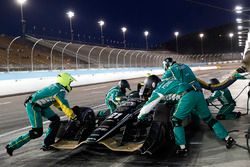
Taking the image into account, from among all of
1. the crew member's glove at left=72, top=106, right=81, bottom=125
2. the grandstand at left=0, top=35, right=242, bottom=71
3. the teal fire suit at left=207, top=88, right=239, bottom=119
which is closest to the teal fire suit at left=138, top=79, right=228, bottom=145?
the crew member's glove at left=72, top=106, right=81, bottom=125

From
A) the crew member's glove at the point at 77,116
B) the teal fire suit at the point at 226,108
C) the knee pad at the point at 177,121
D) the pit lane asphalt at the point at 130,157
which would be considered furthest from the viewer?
the teal fire suit at the point at 226,108

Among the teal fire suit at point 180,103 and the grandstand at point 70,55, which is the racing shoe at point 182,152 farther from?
the grandstand at point 70,55

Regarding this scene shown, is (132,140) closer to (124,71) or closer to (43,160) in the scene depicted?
(43,160)

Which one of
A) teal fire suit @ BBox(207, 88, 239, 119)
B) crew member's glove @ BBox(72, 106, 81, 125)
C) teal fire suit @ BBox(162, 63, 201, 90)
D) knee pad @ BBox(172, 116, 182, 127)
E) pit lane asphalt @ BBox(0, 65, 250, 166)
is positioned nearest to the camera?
pit lane asphalt @ BBox(0, 65, 250, 166)

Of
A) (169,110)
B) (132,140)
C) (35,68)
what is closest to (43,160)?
(132,140)

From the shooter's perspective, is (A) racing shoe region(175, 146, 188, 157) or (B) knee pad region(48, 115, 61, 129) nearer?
(A) racing shoe region(175, 146, 188, 157)

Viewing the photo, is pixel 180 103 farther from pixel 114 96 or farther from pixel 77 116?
pixel 114 96

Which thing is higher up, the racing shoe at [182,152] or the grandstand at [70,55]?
the grandstand at [70,55]

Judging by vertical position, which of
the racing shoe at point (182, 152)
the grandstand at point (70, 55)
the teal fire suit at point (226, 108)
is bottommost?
the racing shoe at point (182, 152)

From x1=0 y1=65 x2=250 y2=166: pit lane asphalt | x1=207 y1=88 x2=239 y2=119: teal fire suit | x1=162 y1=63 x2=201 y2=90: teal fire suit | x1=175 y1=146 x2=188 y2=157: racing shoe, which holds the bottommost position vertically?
x1=0 y1=65 x2=250 y2=166: pit lane asphalt

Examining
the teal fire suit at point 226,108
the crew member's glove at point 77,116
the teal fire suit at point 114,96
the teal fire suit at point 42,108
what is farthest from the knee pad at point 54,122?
the teal fire suit at point 226,108

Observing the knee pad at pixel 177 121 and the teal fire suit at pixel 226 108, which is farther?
the teal fire suit at pixel 226 108

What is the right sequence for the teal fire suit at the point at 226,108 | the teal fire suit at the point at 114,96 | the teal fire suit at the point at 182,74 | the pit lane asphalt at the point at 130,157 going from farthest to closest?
the teal fire suit at the point at 226,108 < the teal fire suit at the point at 114,96 < the teal fire suit at the point at 182,74 < the pit lane asphalt at the point at 130,157

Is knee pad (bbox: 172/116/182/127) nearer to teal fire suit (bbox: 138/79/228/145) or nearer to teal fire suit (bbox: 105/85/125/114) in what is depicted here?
teal fire suit (bbox: 138/79/228/145)
